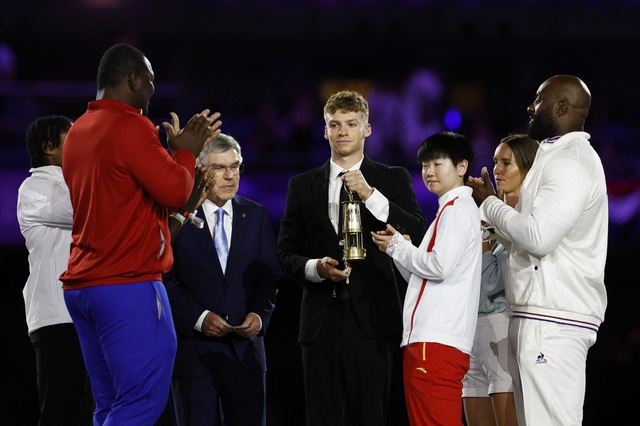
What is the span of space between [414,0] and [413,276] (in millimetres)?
8931

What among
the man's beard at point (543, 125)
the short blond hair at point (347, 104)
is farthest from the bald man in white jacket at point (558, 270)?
the short blond hair at point (347, 104)

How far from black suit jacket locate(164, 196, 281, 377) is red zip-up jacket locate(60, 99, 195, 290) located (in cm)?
90

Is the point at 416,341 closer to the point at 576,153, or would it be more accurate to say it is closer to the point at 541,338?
the point at 541,338

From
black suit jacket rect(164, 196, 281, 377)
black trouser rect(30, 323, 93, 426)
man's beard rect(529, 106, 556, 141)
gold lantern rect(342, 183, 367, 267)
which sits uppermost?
man's beard rect(529, 106, 556, 141)

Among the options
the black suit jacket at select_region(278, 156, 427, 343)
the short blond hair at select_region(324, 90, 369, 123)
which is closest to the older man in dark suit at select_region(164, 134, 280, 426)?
the black suit jacket at select_region(278, 156, 427, 343)

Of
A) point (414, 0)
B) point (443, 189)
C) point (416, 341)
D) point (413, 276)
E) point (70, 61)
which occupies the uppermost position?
point (414, 0)

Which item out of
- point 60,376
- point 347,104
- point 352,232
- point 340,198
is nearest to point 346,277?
point 352,232

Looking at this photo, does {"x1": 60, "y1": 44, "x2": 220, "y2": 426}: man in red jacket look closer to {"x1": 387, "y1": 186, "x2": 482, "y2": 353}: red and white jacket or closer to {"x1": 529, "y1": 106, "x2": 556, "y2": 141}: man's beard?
{"x1": 387, "y1": 186, "x2": 482, "y2": 353}: red and white jacket

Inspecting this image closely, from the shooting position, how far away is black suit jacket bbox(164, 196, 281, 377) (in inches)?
153

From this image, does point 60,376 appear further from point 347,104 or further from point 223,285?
point 347,104

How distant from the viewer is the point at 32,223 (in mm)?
3873

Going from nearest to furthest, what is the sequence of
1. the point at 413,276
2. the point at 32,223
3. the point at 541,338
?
the point at 541,338
the point at 413,276
the point at 32,223

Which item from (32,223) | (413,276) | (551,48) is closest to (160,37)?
(551,48)

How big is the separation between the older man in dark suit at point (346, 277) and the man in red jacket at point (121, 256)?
2.90 ft
